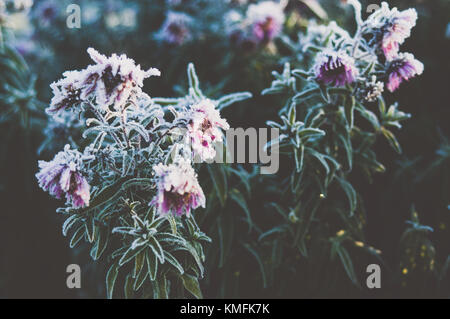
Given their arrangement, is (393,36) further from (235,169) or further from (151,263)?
(151,263)

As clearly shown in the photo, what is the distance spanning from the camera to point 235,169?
7.30 ft

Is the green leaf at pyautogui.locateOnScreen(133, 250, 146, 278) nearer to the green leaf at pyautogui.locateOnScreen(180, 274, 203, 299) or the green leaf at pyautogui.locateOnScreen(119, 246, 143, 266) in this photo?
the green leaf at pyautogui.locateOnScreen(119, 246, 143, 266)

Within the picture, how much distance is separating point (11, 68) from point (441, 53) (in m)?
2.67

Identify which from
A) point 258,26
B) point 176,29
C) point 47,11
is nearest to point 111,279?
point 258,26

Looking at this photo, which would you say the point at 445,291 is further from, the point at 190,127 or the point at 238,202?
the point at 190,127

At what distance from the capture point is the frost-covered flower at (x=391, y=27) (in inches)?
63.3

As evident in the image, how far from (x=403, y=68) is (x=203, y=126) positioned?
806 mm

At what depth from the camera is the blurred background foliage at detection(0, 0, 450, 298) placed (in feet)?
7.08

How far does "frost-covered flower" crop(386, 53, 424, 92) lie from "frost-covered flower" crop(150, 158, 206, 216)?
0.89 m

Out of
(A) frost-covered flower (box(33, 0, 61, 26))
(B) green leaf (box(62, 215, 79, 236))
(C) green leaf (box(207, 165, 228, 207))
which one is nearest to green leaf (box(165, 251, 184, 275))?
(B) green leaf (box(62, 215, 79, 236))

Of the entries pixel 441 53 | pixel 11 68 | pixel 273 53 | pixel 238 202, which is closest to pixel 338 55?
pixel 238 202

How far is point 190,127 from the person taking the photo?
1.40m
